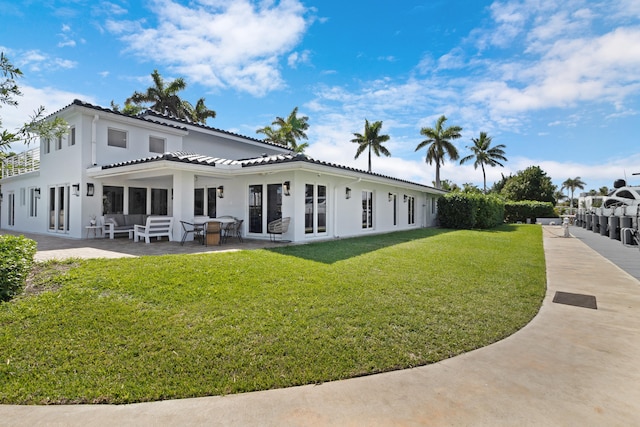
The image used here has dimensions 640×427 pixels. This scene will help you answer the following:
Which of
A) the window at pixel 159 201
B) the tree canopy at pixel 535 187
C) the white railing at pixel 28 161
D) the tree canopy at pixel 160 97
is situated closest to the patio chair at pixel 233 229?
the window at pixel 159 201

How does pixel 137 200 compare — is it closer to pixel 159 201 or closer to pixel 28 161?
pixel 159 201

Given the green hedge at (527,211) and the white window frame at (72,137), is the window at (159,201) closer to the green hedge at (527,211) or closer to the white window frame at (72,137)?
the white window frame at (72,137)

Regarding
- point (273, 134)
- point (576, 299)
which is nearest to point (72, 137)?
point (576, 299)

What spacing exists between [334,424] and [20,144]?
16.5 ft

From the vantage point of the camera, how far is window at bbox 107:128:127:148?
42.9 feet

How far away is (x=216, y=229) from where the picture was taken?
10477mm

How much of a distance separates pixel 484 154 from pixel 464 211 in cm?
2854

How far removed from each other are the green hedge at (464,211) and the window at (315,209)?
40.4 feet

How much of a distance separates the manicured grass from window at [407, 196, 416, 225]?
13.5 m

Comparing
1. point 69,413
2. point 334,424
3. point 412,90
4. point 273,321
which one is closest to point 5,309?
point 69,413

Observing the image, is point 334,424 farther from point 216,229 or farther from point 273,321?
point 216,229

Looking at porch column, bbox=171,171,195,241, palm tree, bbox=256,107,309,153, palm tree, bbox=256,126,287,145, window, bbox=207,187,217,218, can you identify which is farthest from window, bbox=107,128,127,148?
palm tree, bbox=256,126,287,145

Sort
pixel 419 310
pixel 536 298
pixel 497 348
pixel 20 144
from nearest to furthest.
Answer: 1. pixel 497 348
2. pixel 20 144
3. pixel 419 310
4. pixel 536 298

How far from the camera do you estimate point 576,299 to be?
5688mm
